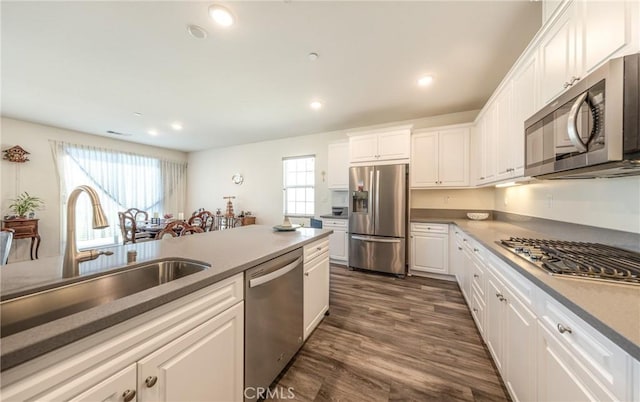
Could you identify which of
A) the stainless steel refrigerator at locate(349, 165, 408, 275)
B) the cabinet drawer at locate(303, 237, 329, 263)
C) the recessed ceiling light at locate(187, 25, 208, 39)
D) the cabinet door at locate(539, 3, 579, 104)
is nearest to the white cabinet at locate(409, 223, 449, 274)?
the stainless steel refrigerator at locate(349, 165, 408, 275)

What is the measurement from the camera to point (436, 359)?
1709mm

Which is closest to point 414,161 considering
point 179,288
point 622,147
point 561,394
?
point 622,147

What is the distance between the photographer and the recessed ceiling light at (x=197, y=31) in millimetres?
1831

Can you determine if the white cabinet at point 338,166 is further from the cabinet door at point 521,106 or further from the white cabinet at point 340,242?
the cabinet door at point 521,106

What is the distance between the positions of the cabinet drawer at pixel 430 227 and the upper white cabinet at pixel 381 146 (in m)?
1.01

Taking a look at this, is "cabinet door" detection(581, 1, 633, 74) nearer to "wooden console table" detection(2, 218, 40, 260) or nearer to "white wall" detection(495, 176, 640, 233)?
"white wall" detection(495, 176, 640, 233)

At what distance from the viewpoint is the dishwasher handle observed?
1228mm

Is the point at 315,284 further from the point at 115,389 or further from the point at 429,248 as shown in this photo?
the point at 429,248

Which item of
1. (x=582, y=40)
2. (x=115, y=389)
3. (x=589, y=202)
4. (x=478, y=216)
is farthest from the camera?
(x=478, y=216)

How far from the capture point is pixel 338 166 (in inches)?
165

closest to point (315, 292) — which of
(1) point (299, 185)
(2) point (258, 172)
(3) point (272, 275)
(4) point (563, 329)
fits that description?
(3) point (272, 275)

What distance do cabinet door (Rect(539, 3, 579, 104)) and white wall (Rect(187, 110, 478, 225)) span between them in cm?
232

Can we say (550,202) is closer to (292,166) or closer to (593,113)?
(593,113)

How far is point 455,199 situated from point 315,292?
295cm
